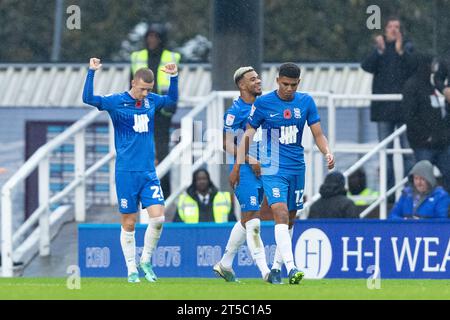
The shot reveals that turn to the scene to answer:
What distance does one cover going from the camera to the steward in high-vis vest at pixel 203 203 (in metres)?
20.2

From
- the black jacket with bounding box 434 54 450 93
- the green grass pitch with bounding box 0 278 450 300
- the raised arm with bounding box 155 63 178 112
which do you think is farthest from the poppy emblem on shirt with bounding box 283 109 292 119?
the black jacket with bounding box 434 54 450 93

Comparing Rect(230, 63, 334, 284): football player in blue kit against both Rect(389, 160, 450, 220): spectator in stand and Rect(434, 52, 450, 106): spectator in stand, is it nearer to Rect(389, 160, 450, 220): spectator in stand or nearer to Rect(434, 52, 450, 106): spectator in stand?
Rect(389, 160, 450, 220): spectator in stand

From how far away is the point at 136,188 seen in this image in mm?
16781

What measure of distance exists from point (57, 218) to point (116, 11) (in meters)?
13.3

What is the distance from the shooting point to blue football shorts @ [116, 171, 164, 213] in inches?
659

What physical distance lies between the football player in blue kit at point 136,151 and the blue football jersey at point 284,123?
1.02 meters

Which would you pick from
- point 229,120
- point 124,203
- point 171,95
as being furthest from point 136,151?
point 229,120

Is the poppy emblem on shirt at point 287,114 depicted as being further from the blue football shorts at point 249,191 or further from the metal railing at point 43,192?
the metal railing at point 43,192

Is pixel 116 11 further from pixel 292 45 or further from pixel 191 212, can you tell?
pixel 191 212

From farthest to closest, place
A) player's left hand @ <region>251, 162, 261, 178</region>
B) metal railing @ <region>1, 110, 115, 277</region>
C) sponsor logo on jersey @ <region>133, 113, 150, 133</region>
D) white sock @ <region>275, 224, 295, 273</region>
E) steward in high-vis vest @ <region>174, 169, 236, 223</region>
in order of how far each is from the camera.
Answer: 1. steward in high-vis vest @ <region>174, 169, 236, 223</region>
2. metal railing @ <region>1, 110, 115, 277</region>
3. sponsor logo on jersey @ <region>133, 113, 150, 133</region>
4. player's left hand @ <region>251, 162, 261, 178</region>
5. white sock @ <region>275, 224, 295, 273</region>

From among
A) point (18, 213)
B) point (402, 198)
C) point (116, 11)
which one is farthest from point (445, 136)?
point (116, 11)

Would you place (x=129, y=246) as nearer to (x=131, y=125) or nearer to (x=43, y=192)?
(x=131, y=125)

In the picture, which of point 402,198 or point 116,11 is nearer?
point 402,198

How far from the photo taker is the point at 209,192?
2025cm
